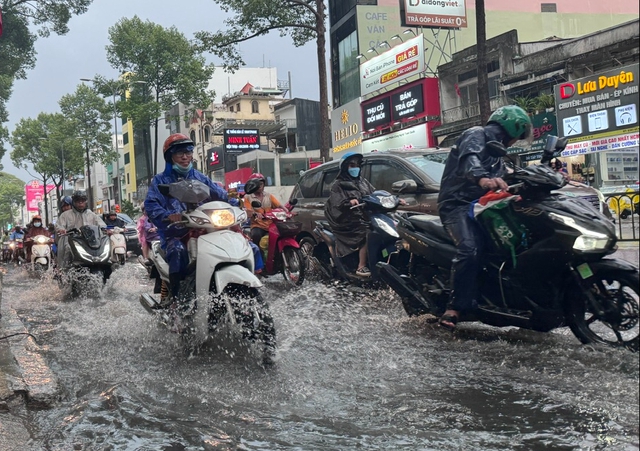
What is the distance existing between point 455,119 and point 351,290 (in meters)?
23.5

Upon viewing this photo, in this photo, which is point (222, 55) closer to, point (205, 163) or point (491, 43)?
point (491, 43)

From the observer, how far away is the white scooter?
1537cm

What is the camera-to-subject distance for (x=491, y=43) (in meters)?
28.5

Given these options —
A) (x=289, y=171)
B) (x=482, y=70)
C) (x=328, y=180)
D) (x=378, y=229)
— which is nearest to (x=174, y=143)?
(x=378, y=229)

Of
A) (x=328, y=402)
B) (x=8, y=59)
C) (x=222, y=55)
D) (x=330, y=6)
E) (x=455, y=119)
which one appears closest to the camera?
(x=328, y=402)

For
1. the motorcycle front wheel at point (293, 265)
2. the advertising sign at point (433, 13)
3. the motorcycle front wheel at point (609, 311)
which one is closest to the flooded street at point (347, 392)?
the motorcycle front wheel at point (609, 311)

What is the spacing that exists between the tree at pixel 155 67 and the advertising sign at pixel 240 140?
5.41 meters

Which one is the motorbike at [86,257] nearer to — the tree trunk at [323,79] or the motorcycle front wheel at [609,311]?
the motorcycle front wheel at [609,311]

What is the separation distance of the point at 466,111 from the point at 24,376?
27.2m

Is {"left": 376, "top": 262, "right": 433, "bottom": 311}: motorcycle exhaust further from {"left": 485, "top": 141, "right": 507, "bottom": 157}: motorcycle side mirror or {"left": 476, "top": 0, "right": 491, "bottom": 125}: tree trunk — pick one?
{"left": 476, "top": 0, "right": 491, "bottom": 125}: tree trunk

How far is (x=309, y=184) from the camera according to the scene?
10852 millimetres

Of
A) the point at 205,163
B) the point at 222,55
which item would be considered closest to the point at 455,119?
the point at 222,55

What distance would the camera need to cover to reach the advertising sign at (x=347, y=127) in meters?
38.1

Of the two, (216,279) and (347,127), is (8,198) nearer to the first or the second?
(347,127)
